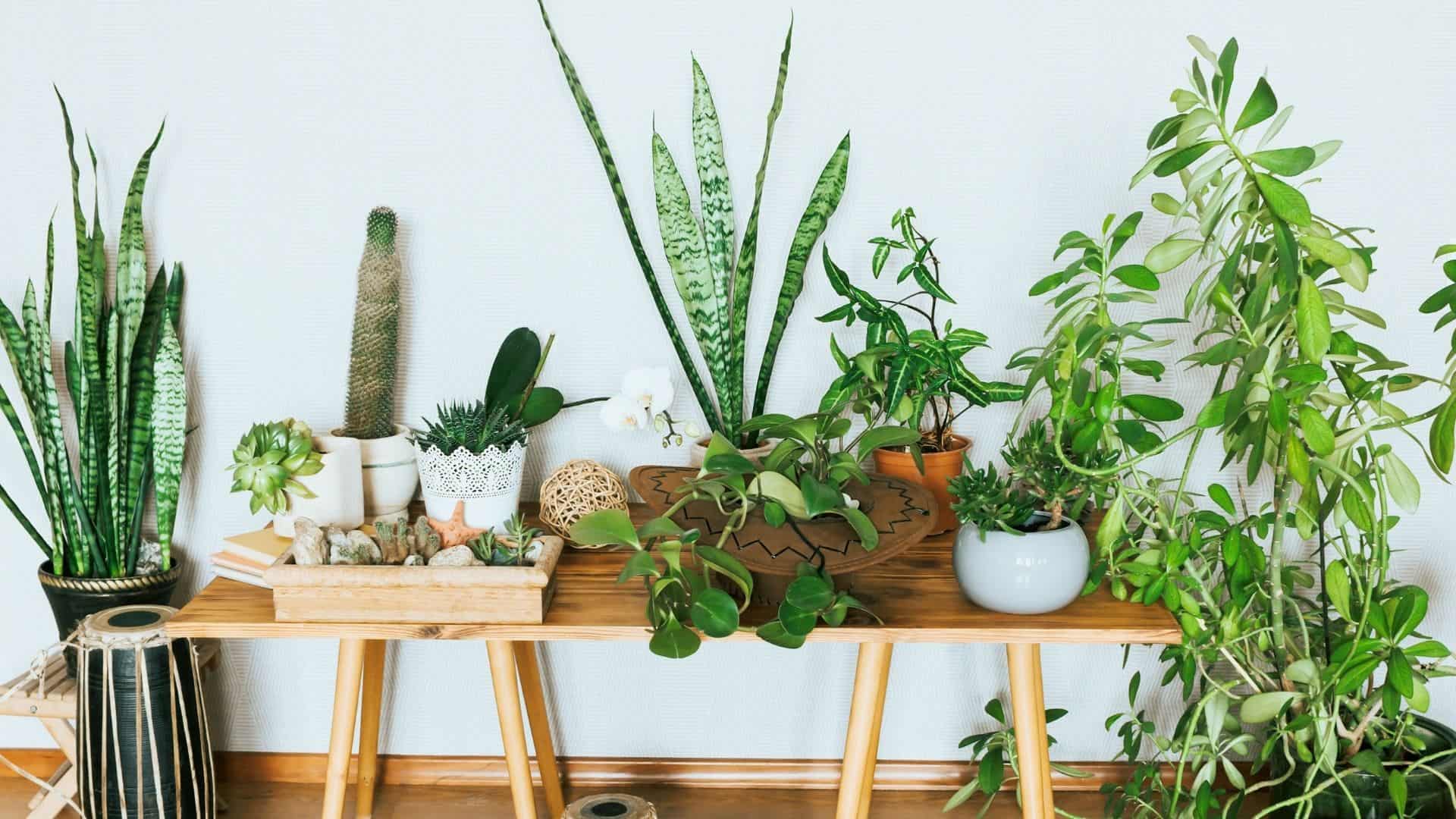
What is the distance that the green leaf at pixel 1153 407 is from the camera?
59.9 inches

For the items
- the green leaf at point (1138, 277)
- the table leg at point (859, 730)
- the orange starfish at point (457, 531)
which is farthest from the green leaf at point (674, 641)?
the green leaf at point (1138, 277)

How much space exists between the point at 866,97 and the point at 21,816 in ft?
6.55

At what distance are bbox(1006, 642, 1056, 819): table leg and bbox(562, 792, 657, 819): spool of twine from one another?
0.57 meters

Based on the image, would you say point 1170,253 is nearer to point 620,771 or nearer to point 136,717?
point 620,771

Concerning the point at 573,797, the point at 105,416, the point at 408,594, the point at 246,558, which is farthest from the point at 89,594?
the point at 573,797

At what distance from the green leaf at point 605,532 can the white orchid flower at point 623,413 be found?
367 millimetres

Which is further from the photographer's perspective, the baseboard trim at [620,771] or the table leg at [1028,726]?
the baseboard trim at [620,771]

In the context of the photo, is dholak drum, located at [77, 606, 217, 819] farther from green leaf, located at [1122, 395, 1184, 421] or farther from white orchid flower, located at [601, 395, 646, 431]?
A: green leaf, located at [1122, 395, 1184, 421]

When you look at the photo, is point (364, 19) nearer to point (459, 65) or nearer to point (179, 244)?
point (459, 65)

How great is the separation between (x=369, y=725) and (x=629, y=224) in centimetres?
100

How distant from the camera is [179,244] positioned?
2.04m

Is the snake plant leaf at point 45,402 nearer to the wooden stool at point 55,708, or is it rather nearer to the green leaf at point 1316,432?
the wooden stool at point 55,708

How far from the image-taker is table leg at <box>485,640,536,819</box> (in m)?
1.76

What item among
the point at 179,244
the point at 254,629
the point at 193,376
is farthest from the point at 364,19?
the point at 254,629
